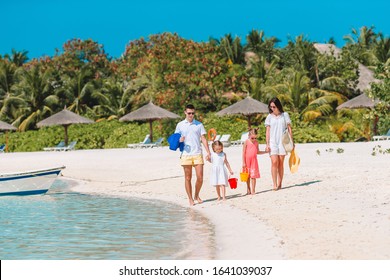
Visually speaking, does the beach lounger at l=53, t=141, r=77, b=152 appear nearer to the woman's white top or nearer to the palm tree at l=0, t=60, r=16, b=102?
the palm tree at l=0, t=60, r=16, b=102

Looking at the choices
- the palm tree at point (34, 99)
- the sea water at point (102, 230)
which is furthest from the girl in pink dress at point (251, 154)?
the palm tree at point (34, 99)

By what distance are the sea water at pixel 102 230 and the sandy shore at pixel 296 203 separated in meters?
0.42

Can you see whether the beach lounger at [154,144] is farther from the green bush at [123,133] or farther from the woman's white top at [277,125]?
the woman's white top at [277,125]

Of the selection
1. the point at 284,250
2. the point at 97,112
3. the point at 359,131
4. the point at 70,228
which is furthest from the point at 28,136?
the point at 284,250

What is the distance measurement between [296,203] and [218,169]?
143cm

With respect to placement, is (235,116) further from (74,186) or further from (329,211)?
(329,211)

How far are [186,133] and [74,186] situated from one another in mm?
8145

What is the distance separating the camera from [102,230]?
1039cm

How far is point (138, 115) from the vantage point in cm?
3241

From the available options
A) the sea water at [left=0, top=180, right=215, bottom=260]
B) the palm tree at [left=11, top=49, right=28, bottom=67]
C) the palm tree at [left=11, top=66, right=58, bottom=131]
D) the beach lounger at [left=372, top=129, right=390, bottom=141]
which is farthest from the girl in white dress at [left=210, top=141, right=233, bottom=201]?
the palm tree at [left=11, top=49, right=28, bottom=67]

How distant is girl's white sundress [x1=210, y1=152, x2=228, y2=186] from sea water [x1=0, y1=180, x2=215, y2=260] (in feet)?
2.27

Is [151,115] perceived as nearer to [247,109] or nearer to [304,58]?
[247,109]

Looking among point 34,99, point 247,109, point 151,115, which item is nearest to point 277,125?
point 247,109

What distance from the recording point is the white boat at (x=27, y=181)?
15.3m
